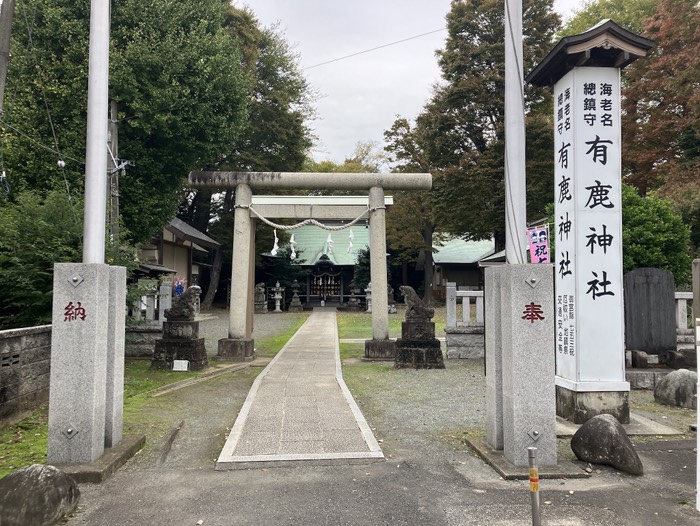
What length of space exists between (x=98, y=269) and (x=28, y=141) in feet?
34.0

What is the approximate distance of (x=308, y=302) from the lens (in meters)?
33.5

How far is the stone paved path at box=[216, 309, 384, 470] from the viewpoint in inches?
202

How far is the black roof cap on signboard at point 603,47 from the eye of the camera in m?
6.70

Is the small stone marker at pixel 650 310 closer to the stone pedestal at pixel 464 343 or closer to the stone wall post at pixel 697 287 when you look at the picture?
the stone pedestal at pixel 464 343

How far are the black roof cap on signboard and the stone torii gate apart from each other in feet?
18.6

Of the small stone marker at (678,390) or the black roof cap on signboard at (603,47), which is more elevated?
the black roof cap on signboard at (603,47)

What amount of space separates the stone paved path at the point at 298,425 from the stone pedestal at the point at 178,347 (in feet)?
5.69

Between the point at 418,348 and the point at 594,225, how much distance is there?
17.8ft

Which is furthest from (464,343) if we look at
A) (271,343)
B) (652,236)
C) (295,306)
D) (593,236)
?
Result: (295,306)

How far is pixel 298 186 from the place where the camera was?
12.8 metres

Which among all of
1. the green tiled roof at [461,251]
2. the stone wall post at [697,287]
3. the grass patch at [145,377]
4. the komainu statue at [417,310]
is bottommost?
the grass patch at [145,377]

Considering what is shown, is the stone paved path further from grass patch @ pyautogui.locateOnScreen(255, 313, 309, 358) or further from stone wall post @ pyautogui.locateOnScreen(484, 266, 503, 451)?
grass patch @ pyautogui.locateOnScreen(255, 313, 309, 358)

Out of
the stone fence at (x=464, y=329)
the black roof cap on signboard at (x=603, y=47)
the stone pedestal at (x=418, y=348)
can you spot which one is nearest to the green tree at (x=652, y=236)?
the stone fence at (x=464, y=329)

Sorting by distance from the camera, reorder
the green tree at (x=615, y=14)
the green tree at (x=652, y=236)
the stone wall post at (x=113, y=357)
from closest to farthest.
Answer: the stone wall post at (x=113, y=357)
the green tree at (x=652, y=236)
the green tree at (x=615, y=14)
